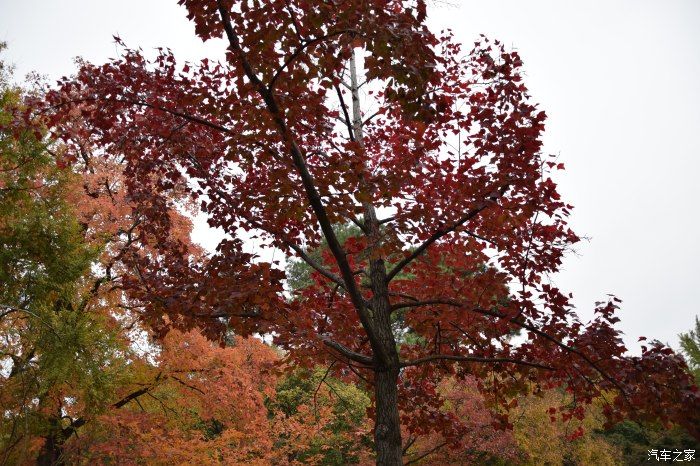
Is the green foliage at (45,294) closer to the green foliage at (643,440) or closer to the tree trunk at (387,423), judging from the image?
the tree trunk at (387,423)

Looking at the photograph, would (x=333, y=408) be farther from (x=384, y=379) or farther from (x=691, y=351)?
(x=691, y=351)

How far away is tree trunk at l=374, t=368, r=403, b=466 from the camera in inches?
183

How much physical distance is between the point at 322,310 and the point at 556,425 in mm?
11272

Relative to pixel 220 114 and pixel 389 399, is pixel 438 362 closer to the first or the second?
pixel 389 399

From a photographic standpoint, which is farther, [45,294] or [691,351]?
[691,351]

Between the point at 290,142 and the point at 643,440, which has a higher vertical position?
the point at 290,142

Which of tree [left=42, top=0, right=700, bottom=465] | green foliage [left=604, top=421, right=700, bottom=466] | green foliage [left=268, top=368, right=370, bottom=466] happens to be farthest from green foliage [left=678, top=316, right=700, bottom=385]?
tree [left=42, top=0, right=700, bottom=465]

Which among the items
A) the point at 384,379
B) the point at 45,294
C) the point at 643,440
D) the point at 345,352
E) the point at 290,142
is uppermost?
the point at 45,294

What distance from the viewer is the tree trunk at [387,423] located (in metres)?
4.64

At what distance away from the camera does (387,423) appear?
4.74 metres

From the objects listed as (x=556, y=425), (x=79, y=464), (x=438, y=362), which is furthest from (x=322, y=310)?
(x=556, y=425)

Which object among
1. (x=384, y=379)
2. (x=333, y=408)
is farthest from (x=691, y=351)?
(x=384, y=379)

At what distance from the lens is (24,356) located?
8234mm

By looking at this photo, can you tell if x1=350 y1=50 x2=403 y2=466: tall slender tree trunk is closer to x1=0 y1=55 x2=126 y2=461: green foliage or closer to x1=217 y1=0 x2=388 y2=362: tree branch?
x1=217 y1=0 x2=388 y2=362: tree branch
